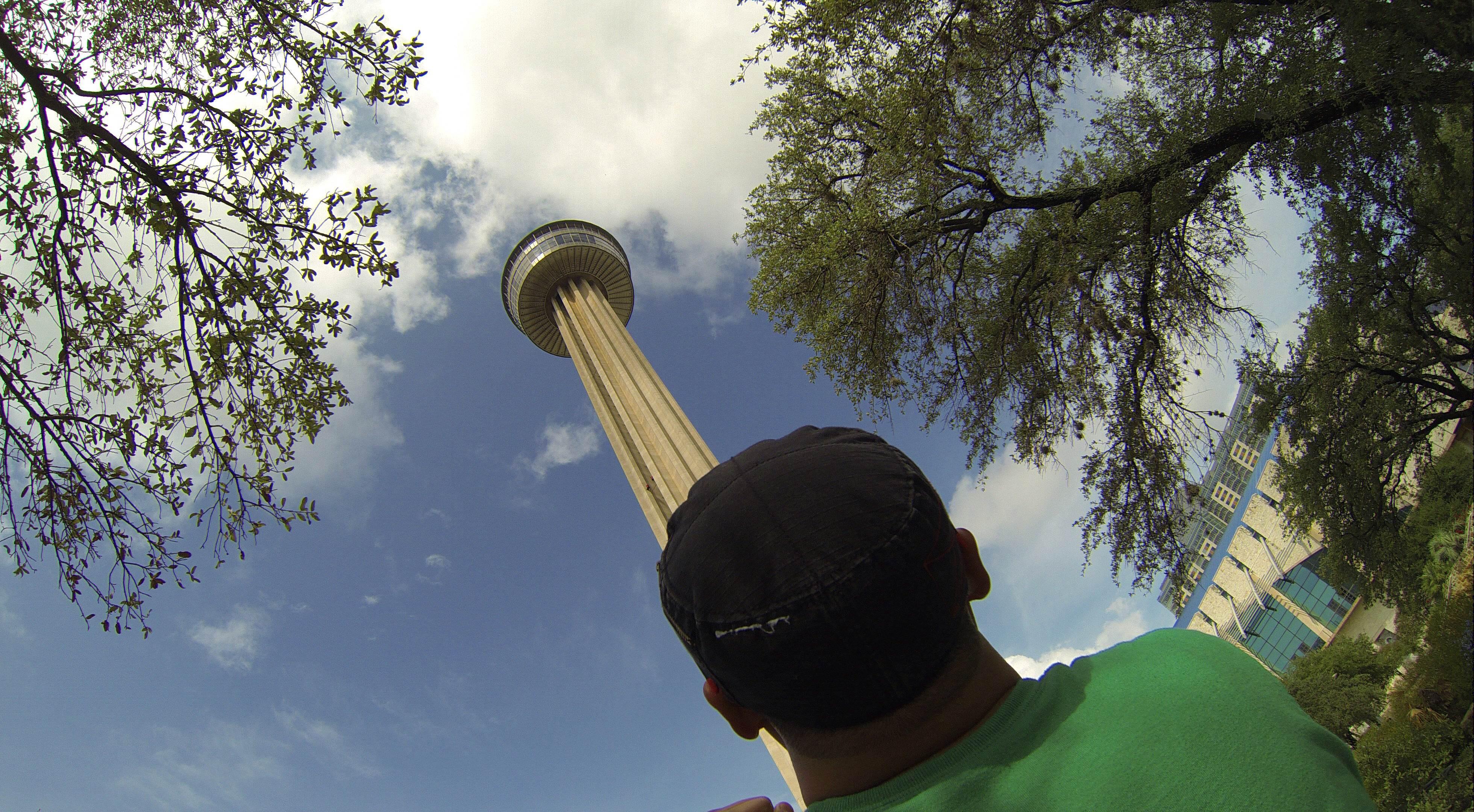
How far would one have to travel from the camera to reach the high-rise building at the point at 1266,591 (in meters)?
30.1

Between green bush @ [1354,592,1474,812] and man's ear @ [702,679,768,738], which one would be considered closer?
man's ear @ [702,679,768,738]

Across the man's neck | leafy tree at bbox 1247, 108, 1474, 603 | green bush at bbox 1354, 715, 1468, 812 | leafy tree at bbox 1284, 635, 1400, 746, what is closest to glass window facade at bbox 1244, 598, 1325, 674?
leafy tree at bbox 1284, 635, 1400, 746

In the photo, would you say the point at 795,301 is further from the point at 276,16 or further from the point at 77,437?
the point at 77,437

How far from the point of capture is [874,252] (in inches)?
326

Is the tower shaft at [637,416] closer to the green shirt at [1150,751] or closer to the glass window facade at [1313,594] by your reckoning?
the green shirt at [1150,751]

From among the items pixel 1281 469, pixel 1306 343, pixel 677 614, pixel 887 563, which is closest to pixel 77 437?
pixel 677 614

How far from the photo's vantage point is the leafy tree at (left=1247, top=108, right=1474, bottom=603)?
661 cm

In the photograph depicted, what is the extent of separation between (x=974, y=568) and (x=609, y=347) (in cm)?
2505

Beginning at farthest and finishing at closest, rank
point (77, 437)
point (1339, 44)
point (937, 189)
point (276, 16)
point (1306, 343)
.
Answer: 1. point (1306, 343)
2. point (937, 189)
3. point (1339, 44)
4. point (276, 16)
5. point (77, 437)

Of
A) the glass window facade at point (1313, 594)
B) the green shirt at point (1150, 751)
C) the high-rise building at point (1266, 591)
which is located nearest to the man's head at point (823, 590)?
the green shirt at point (1150, 751)

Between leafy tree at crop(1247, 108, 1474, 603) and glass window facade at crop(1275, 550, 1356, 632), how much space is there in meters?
26.0

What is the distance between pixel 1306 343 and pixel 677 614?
11.1 meters

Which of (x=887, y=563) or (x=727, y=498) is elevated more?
(x=727, y=498)

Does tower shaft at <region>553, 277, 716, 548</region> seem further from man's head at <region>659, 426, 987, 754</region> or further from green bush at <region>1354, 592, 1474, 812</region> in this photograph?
green bush at <region>1354, 592, 1474, 812</region>
